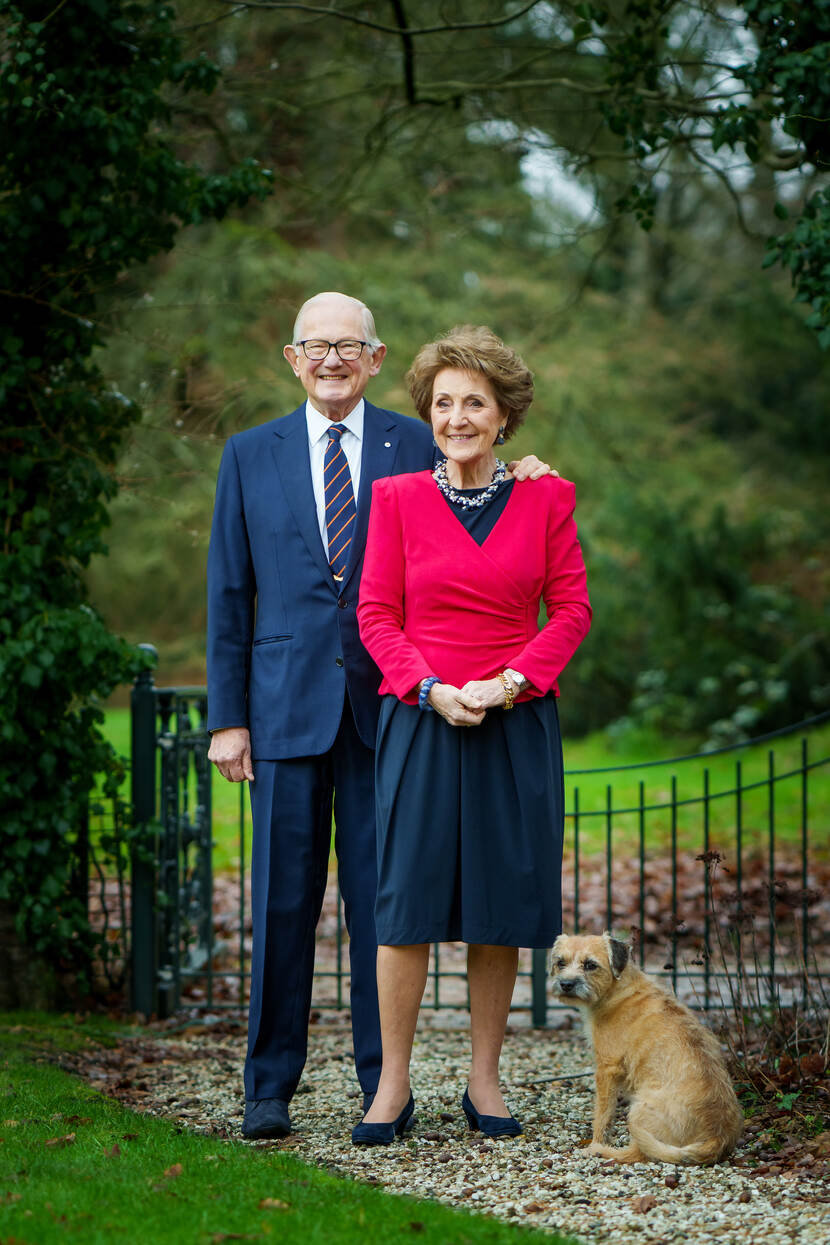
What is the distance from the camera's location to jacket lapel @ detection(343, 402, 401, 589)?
12.4 ft

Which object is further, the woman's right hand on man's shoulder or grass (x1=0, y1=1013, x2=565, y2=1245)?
the woman's right hand on man's shoulder

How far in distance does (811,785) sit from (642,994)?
789 cm

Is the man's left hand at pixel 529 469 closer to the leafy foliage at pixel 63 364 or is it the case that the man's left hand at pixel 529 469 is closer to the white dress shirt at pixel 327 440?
the white dress shirt at pixel 327 440

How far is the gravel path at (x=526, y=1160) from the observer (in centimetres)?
304

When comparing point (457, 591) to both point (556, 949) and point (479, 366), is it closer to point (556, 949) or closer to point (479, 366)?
point (479, 366)

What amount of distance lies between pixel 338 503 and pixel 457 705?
2.75 ft

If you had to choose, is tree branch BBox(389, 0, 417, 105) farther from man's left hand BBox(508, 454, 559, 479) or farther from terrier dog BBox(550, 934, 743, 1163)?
terrier dog BBox(550, 934, 743, 1163)

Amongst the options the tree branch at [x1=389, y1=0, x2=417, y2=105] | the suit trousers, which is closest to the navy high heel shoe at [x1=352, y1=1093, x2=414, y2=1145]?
the suit trousers

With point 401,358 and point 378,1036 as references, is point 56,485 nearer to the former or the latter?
point 378,1036

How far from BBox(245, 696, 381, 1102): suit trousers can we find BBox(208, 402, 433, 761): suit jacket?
0.08 meters

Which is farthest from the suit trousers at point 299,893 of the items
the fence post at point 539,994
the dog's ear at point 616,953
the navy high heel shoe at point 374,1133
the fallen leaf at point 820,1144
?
the fence post at point 539,994

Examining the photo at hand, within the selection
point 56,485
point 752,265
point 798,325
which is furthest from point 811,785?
point 56,485

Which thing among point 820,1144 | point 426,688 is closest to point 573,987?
point 820,1144

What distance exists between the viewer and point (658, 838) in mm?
10297
